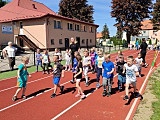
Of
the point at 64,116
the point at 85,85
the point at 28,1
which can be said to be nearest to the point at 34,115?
the point at 64,116

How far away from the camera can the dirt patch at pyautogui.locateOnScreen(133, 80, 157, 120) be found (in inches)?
252

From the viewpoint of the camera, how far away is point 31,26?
3528 centimetres

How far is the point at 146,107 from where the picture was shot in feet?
23.6

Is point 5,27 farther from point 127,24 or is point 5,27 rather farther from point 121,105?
point 127,24

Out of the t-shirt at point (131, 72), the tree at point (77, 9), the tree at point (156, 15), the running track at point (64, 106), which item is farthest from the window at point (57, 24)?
the tree at point (156, 15)

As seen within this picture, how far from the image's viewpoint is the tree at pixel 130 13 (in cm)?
5119

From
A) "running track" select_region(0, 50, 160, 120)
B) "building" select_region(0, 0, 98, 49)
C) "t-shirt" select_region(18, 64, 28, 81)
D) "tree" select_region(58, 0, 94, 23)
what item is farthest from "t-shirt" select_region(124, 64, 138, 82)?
"tree" select_region(58, 0, 94, 23)

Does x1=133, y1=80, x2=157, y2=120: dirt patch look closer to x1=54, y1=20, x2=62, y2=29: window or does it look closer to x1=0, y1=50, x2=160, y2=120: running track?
x1=0, y1=50, x2=160, y2=120: running track

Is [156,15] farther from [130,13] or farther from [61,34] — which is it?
[61,34]

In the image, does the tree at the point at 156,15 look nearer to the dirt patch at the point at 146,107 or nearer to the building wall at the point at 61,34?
the building wall at the point at 61,34

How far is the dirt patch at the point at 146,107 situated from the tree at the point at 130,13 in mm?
43702

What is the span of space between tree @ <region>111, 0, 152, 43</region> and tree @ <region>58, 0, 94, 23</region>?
9262 millimetres

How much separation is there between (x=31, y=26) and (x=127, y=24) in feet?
Result: 82.1

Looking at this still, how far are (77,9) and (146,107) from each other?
55.7 metres
